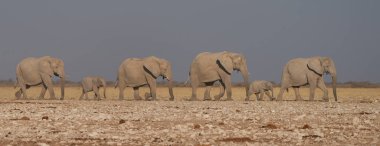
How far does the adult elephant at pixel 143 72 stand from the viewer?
40.8 m

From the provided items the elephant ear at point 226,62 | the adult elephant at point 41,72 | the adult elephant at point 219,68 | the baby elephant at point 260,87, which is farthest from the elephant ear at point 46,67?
the baby elephant at point 260,87

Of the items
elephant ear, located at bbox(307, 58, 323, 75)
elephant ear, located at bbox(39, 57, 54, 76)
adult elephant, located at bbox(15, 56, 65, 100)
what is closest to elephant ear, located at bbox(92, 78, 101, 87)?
adult elephant, located at bbox(15, 56, 65, 100)

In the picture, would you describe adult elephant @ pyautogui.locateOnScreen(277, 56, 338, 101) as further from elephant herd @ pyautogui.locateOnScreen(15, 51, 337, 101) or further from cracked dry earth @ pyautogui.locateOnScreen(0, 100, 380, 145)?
cracked dry earth @ pyautogui.locateOnScreen(0, 100, 380, 145)

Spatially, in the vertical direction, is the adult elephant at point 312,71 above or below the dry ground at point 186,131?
above

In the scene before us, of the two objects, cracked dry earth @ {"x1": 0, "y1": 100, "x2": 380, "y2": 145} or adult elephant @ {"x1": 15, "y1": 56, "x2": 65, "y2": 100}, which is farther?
adult elephant @ {"x1": 15, "y1": 56, "x2": 65, "y2": 100}

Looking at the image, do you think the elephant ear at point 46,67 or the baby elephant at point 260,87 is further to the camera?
the baby elephant at point 260,87

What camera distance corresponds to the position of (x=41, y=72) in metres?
42.6

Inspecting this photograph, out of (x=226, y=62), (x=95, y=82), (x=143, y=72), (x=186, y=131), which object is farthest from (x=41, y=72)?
(x=186, y=131)

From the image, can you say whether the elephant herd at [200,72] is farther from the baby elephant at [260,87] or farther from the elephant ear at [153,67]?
the baby elephant at [260,87]

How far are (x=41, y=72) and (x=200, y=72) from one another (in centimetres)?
888

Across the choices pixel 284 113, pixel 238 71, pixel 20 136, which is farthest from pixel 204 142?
pixel 238 71

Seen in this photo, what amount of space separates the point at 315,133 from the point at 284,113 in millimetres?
7892

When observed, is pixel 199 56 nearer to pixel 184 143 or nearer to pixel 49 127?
pixel 49 127

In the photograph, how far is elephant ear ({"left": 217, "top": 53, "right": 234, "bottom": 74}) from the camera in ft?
126
